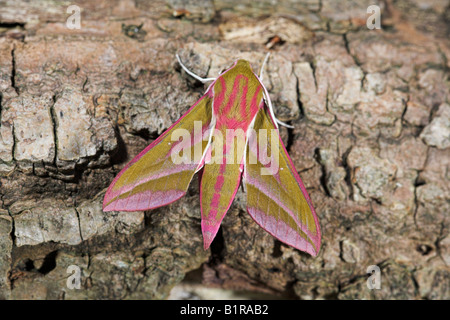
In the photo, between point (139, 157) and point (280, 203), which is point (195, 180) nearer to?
point (139, 157)

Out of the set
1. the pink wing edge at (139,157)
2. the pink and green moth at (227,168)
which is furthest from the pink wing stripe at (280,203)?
the pink wing edge at (139,157)

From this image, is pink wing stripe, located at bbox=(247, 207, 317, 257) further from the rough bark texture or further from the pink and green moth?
the rough bark texture

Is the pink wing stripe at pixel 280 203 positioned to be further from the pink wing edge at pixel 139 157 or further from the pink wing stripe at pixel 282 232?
the pink wing edge at pixel 139 157

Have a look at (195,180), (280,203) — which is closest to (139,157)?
(195,180)

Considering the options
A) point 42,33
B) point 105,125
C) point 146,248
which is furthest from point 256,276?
point 42,33

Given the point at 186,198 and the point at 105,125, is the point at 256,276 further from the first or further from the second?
the point at 105,125

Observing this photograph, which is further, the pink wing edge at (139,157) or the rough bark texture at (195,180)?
the rough bark texture at (195,180)

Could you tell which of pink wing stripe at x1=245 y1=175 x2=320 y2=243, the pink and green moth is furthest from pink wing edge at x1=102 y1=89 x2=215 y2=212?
pink wing stripe at x1=245 y1=175 x2=320 y2=243
